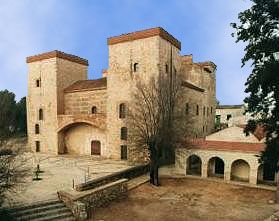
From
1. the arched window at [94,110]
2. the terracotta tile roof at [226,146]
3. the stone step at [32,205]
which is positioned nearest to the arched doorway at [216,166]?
the terracotta tile roof at [226,146]

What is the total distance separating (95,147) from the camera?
94.9ft

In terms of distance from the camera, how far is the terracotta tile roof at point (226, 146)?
1875 centimetres

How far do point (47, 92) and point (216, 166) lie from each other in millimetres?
21906

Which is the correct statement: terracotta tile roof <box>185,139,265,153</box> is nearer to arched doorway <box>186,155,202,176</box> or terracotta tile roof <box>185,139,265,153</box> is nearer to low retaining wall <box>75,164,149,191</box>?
arched doorway <box>186,155,202,176</box>

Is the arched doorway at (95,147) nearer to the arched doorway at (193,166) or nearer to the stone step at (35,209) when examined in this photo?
the arched doorway at (193,166)

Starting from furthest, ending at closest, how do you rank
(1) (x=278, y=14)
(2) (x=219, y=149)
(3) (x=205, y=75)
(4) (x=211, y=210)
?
(3) (x=205, y=75) < (2) (x=219, y=149) < (4) (x=211, y=210) < (1) (x=278, y=14)

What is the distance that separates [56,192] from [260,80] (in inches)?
500

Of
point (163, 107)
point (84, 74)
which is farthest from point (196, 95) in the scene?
point (84, 74)

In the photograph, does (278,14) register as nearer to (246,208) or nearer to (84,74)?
(246,208)

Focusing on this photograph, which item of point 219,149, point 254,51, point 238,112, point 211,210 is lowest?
Result: point 211,210

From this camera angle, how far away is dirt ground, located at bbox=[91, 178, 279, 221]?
13125 mm

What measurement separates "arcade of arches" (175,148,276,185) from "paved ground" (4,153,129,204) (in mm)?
5422

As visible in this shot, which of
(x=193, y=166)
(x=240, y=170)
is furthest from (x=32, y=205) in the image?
(x=193, y=166)

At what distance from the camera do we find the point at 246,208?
14172mm
